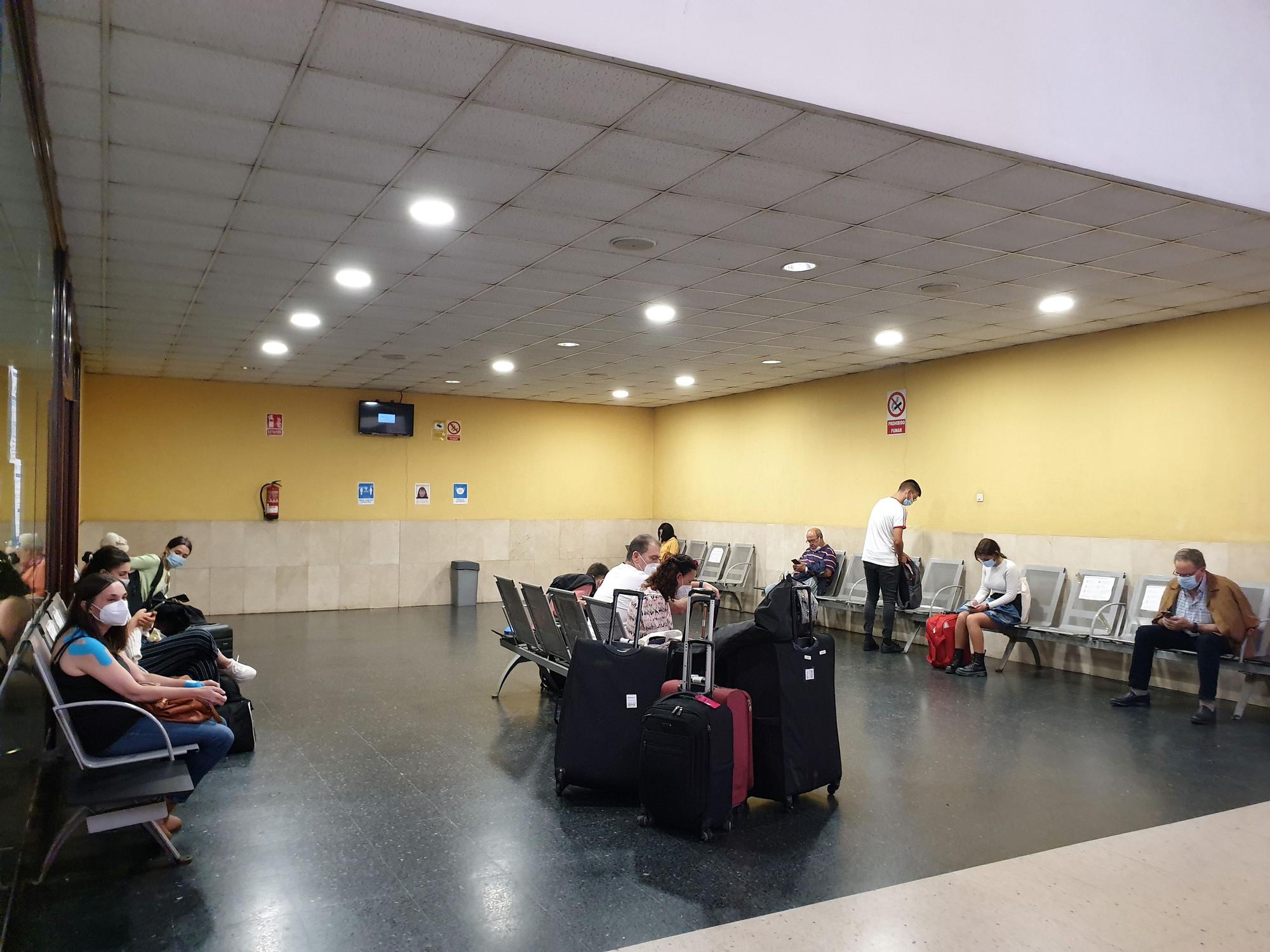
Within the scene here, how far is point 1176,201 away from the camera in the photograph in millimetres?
4879

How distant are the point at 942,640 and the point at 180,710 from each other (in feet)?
22.2

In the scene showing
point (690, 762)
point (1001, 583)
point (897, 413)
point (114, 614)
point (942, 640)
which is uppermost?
point (897, 413)

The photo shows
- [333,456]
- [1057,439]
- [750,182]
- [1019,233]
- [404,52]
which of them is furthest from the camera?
[333,456]

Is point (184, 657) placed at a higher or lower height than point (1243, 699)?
higher

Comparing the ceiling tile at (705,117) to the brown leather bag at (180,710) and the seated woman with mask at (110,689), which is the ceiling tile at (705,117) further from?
the brown leather bag at (180,710)

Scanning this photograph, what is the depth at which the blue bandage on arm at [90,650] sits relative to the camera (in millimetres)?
3617

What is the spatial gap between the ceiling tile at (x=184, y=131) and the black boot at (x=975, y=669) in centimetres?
704

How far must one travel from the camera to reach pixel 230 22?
3.12 meters

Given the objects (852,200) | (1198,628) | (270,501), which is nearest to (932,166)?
(852,200)

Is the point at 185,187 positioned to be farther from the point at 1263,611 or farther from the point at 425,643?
the point at 1263,611

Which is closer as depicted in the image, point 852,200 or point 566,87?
point 566,87

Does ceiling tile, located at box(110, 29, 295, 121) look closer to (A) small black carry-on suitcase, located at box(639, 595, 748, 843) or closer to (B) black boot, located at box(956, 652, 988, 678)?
(A) small black carry-on suitcase, located at box(639, 595, 748, 843)

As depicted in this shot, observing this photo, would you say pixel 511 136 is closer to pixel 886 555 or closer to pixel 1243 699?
pixel 1243 699

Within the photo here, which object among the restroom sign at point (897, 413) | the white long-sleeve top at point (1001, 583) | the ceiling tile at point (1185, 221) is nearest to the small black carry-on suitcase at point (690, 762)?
the ceiling tile at point (1185, 221)
